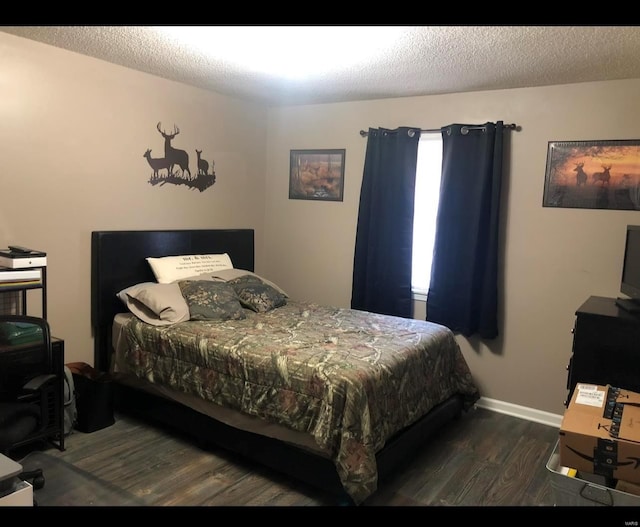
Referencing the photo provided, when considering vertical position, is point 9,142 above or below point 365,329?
above

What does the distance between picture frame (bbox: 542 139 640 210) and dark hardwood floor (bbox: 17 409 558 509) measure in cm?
169

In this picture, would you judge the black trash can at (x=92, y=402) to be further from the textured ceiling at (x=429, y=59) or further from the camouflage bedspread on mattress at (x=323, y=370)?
the textured ceiling at (x=429, y=59)

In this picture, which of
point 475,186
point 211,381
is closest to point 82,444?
point 211,381

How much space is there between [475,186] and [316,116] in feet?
5.52

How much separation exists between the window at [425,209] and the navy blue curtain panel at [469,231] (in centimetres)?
22

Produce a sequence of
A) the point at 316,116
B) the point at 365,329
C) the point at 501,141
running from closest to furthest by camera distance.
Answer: the point at 365,329, the point at 501,141, the point at 316,116

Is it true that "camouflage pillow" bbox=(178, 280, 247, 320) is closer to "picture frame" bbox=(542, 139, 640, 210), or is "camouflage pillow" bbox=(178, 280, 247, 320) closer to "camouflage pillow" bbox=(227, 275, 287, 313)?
"camouflage pillow" bbox=(227, 275, 287, 313)

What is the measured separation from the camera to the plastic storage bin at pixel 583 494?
1941 mm

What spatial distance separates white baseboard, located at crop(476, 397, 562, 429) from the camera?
3701 millimetres

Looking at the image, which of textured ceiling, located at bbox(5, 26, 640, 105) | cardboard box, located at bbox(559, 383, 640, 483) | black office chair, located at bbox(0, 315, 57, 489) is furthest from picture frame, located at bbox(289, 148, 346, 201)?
cardboard box, located at bbox(559, 383, 640, 483)

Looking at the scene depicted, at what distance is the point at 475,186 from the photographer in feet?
12.6

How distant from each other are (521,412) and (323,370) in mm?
2068
